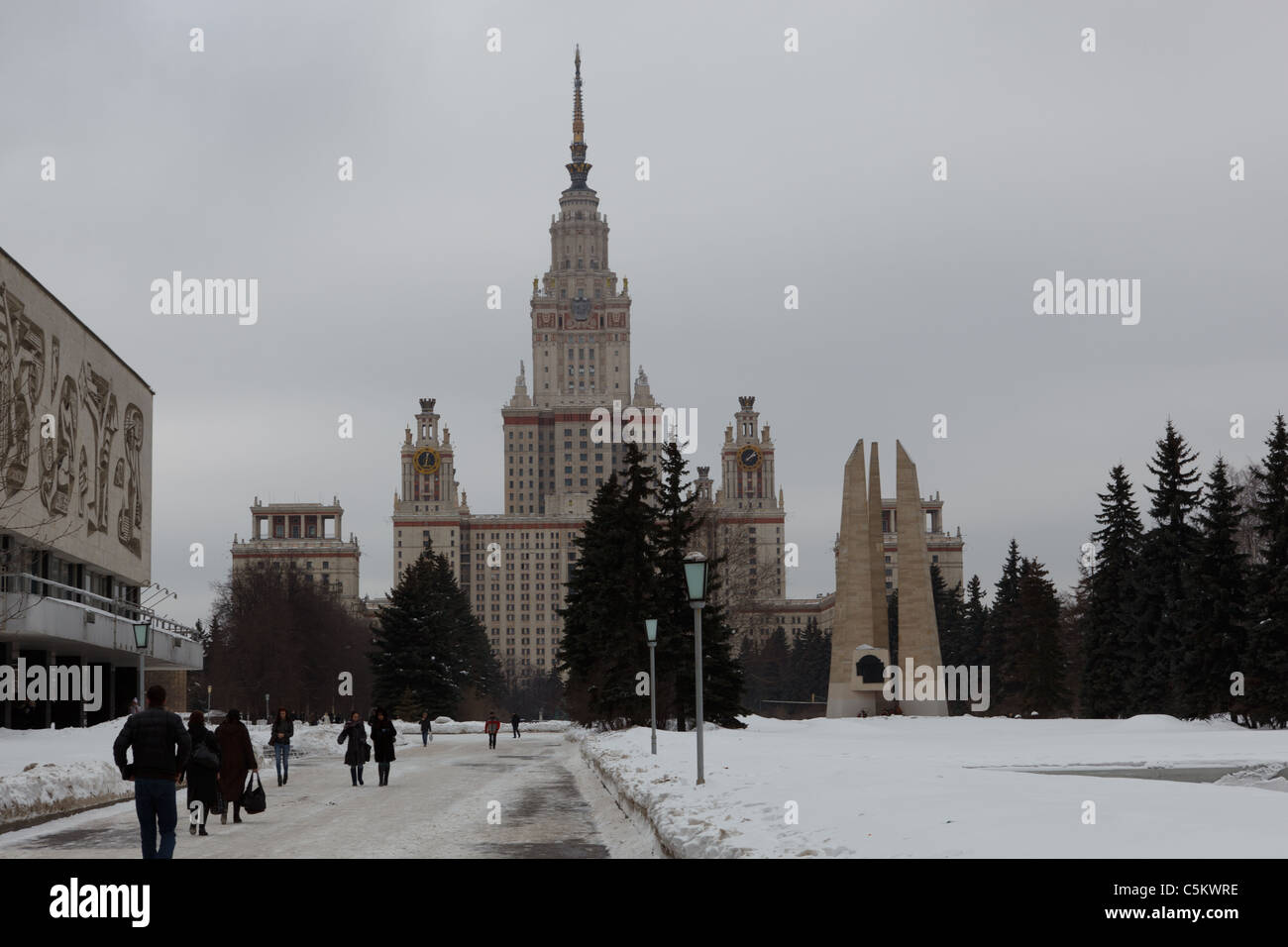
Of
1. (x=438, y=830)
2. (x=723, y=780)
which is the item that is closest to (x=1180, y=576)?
(x=723, y=780)

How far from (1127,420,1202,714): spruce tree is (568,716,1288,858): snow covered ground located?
2450 cm

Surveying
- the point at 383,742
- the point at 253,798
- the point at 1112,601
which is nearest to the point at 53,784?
the point at 253,798

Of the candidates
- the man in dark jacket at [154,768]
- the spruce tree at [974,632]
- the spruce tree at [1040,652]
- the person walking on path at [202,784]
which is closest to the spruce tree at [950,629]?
the spruce tree at [974,632]

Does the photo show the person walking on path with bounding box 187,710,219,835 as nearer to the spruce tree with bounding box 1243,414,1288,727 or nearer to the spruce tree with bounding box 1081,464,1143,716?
the spruce tree with bounding box 1243,414,1288,727

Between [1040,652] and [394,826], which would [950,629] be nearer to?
[1040,652]

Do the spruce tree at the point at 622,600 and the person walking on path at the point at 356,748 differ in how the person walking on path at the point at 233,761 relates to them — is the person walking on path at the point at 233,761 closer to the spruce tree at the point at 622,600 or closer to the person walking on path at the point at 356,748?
the person walking on path at the point at 356,748

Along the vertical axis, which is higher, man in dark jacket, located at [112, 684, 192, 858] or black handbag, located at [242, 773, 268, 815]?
man in dark jacket, located at [112, 684, 192, 858]

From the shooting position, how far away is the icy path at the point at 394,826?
52.4 feet

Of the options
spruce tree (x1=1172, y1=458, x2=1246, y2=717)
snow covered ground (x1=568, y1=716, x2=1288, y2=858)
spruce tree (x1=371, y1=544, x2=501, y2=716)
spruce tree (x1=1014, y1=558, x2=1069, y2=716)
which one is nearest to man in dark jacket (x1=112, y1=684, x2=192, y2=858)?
snow covered ground (x1=568, y1=716, x2=1288, y2=858)

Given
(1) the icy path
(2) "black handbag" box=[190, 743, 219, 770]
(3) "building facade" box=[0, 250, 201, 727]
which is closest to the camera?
(1) the icy path

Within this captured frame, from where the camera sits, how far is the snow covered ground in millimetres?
10359

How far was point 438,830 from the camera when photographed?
60.3 ft

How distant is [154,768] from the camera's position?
43.7 feet
